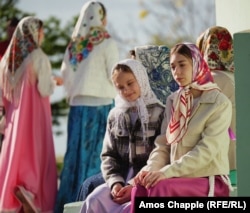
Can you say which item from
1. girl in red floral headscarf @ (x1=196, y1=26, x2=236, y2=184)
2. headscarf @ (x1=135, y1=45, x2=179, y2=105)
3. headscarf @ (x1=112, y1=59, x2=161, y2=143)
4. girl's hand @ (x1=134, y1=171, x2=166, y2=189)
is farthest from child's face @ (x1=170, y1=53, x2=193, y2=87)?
girl in red floral headscarf @ (x1=196, y1=26, x2=236, y2=184)

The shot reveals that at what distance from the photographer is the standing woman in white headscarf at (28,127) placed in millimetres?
9930

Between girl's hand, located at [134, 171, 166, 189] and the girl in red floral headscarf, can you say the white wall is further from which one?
girl's hand, located at [134, 171, 166, 189]

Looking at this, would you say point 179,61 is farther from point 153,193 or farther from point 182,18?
point 182,18

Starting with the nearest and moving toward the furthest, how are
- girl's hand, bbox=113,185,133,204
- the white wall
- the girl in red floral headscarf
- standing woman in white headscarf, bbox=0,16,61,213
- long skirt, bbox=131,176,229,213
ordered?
long skirt, bbox=131,176,229,213 → girl's hand, bbox=113,185,133,204 → the girl in red floral headscarf → the white wall → standing woman in white headscarf, bbox=0,16,61,213

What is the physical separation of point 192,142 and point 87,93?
3210 mm

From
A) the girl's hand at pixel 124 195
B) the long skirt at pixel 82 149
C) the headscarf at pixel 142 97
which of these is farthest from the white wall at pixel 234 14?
the girl's hand at pixel 124 195

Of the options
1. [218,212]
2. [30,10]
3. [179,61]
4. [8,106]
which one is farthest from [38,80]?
[30,10]

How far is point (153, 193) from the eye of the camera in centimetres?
661

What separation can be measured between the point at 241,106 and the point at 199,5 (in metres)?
11.1

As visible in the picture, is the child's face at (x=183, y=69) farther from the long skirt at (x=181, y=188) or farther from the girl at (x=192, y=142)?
the long skirt at (x=181, y=188)

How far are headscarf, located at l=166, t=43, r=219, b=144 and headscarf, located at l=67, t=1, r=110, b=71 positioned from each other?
121 inches

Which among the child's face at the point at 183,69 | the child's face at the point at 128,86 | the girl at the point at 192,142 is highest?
the child's face at the point at 183,69

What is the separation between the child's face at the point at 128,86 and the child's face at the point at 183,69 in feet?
1.41

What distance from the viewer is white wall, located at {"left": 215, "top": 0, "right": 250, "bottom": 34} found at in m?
8.38
